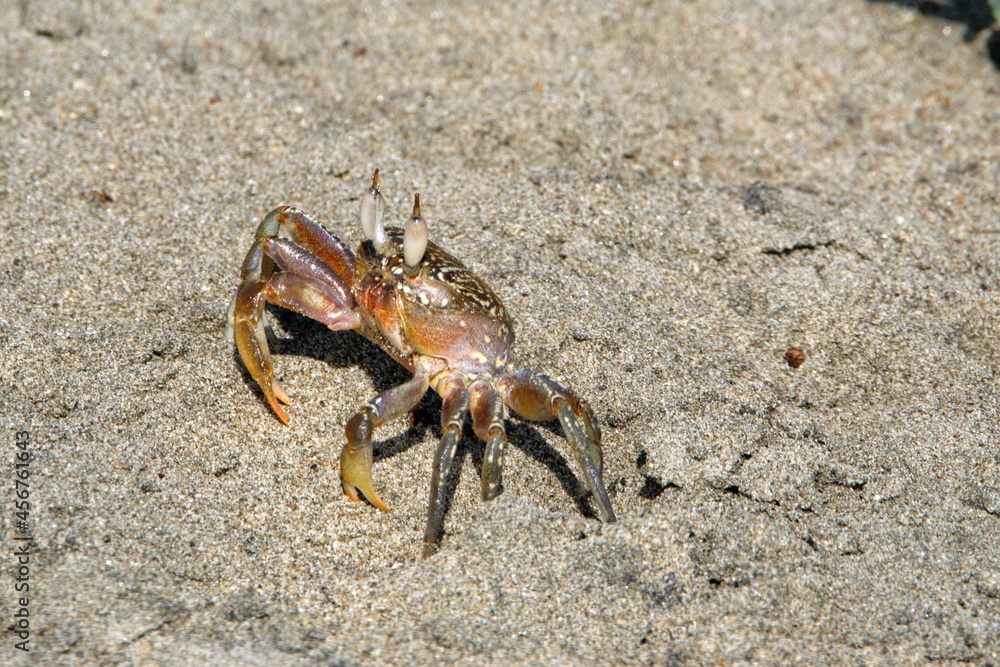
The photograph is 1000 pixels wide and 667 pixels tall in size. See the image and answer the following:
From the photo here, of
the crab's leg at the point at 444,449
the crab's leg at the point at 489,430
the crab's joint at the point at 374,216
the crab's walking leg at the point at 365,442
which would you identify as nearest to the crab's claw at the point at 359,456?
the crab's walking leg at the point at 365,442

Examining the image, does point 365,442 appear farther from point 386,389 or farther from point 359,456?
point 386,389

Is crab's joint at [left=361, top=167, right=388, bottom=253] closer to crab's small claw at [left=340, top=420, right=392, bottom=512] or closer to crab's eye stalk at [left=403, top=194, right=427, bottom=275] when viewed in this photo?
crab's eye stalk at [left=403, top=194, right=427, bottom=275]

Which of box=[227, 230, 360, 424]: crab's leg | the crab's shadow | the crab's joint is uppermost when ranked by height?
the crab's joint

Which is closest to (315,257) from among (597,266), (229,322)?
(229,322)

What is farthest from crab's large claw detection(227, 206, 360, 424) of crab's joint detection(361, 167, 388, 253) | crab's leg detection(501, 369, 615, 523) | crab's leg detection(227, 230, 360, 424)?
crab's leg detection(501, 369, 615, 523)

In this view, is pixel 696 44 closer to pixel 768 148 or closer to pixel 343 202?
pixel 768 148

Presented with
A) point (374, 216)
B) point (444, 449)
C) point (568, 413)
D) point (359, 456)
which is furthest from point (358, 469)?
point (374, 216)
